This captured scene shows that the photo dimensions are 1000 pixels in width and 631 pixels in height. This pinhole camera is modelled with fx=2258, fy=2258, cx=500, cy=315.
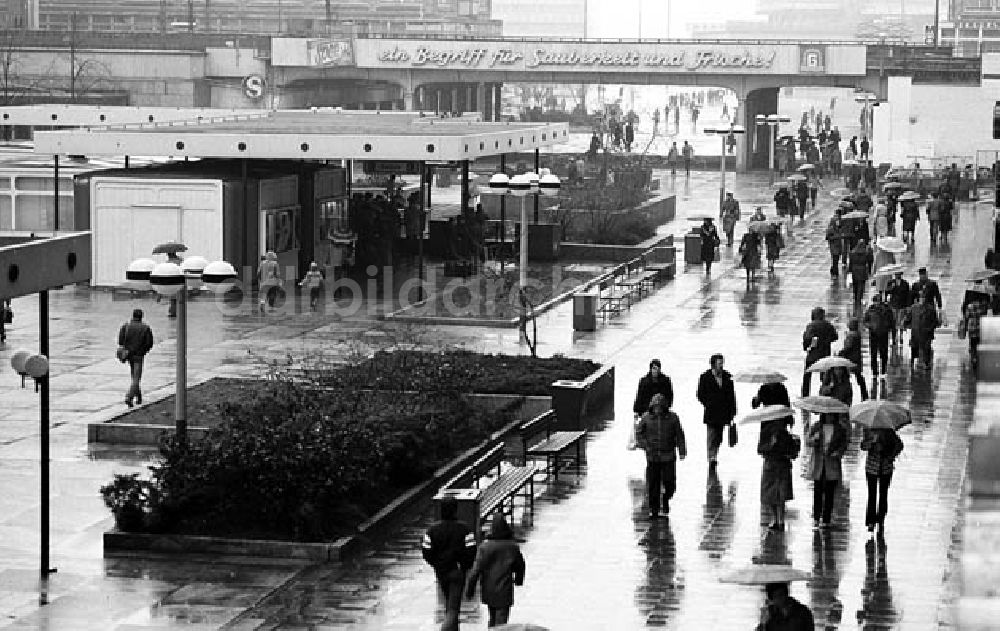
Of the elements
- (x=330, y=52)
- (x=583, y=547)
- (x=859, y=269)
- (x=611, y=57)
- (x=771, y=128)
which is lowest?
(x=583, y=547)

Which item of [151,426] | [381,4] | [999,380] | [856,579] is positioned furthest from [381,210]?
[381,4]

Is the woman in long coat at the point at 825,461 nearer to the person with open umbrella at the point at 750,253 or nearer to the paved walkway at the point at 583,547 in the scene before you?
the paved walkway at the point at 583,547

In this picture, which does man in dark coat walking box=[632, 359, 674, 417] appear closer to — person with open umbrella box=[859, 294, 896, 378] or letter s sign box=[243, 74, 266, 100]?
person with open umbrella box=[859, 294, 896, 378]

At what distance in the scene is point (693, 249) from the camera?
46312mm

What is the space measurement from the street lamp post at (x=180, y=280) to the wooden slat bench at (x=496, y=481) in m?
2.70

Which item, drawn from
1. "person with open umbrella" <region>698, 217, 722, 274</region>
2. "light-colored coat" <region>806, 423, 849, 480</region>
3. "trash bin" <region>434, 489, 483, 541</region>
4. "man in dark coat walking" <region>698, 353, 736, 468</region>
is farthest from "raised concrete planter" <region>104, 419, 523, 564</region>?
"person with open umbrella" <region>698, 217, 722, 274</region>

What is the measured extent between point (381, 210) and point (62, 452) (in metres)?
20.9

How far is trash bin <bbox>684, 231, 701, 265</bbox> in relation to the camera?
46094 mm

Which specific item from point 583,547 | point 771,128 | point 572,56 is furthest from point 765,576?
point 572,56

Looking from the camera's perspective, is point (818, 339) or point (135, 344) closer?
point (135, 344)

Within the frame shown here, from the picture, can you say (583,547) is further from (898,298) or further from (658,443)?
(898,298)

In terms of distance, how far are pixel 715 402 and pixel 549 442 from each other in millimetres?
1747

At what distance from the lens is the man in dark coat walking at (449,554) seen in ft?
52.6

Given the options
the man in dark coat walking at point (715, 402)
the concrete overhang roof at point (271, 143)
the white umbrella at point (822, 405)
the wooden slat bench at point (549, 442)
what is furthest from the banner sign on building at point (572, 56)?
the white umbrella at point (822, 405)
